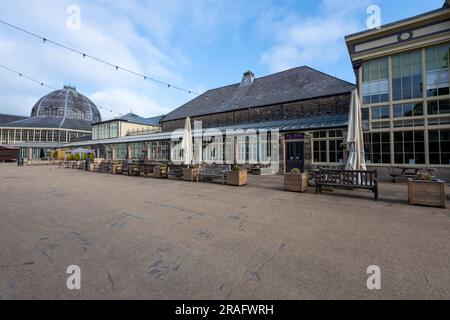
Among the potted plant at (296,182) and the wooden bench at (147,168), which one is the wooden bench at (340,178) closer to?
the potted plant at (296,182)

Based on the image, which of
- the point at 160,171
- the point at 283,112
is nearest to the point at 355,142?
the point at 160,171

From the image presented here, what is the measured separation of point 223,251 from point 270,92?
1857cm

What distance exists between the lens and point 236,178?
8719 millimetres

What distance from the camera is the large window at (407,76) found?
396 inches

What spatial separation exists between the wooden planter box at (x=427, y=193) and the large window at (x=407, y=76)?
282 inches

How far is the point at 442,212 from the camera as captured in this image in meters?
4.73

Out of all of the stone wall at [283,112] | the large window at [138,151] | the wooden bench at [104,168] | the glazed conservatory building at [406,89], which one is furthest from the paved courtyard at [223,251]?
the large window at [138,151]

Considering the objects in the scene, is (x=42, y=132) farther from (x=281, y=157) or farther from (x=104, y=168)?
(x=281, y=157)

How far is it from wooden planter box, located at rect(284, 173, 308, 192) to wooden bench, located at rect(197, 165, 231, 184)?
289 cm

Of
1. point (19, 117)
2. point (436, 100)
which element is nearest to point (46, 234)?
point (436, 100)

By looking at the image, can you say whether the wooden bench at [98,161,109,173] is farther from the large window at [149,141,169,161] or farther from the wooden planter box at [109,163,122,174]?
the large window at [149,141,169,161]

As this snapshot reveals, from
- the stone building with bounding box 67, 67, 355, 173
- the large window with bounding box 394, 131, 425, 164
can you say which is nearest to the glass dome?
the stone building with bounding box 67, 67, 355, 173
